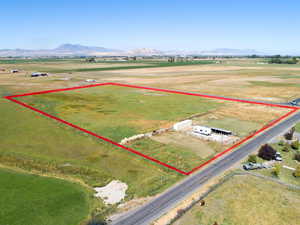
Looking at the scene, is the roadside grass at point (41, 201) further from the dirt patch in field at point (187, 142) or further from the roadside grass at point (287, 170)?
the roadside grass at point (287, 170)

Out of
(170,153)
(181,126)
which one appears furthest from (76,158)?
Result: (181,126)

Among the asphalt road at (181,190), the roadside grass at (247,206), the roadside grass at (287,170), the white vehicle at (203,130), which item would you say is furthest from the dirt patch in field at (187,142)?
the roadside grass at (247,206)

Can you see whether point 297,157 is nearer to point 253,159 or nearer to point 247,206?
point 253,159

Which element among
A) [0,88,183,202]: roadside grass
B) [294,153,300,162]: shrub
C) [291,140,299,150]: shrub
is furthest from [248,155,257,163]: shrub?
[0,88,183,202]: roadside grass

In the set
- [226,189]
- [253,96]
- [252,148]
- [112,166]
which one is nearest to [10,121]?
[112,166]

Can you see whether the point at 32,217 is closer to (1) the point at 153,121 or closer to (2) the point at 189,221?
(2) the point at 189,221

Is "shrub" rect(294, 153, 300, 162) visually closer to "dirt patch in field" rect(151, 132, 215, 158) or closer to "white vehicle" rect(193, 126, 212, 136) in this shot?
"dirt patch in field" rect(151, 132, 215, 158)
